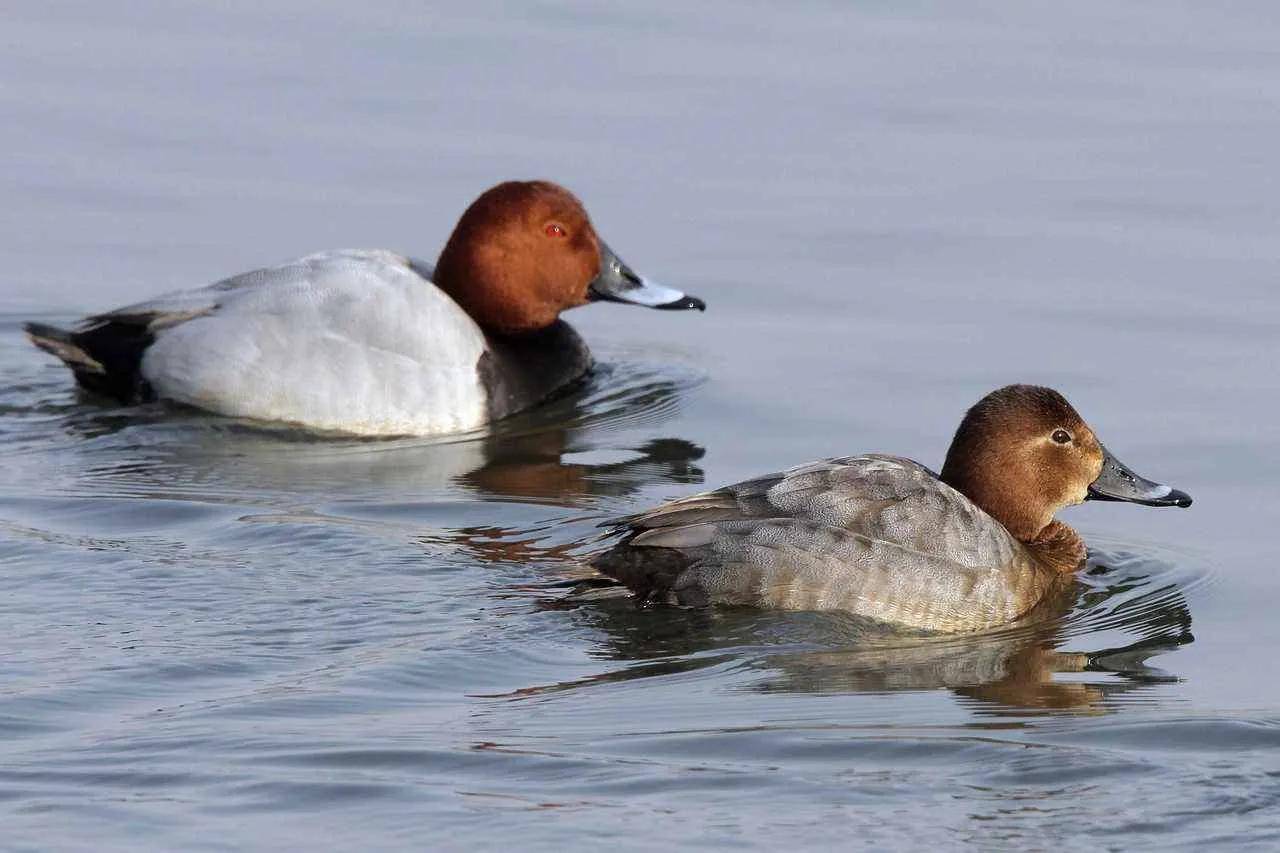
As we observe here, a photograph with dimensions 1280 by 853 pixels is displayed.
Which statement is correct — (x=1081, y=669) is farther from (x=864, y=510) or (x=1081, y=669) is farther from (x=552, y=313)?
(x=552, y=313)

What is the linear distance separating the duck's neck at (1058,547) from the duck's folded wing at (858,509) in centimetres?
38

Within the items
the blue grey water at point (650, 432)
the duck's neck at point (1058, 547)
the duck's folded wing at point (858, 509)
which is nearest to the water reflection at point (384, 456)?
the blue grey water at point (650, 432)

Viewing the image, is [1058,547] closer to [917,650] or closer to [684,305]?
[917,650]

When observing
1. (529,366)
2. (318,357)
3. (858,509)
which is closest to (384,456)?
(318,357)

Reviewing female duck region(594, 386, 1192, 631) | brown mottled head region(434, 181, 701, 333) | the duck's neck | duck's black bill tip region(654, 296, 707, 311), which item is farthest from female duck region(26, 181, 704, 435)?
the duck's neck

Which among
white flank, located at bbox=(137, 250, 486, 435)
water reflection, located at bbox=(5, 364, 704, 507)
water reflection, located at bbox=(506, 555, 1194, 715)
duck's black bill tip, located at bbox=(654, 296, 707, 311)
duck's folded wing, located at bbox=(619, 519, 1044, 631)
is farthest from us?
duck's black bill tip, located at bbox=(654, 296, 707, 311)

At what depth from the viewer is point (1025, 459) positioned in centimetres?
773

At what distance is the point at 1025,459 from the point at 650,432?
2395 millimetres

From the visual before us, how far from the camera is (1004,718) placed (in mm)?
6180

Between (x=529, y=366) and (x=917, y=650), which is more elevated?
(x=529, y=366)

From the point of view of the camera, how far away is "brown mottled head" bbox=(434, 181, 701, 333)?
33.9 feet

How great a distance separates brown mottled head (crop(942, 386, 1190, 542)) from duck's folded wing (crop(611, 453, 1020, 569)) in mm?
393

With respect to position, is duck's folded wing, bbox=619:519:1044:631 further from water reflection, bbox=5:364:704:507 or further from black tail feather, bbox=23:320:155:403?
black tail feather, bbox=23:320:155:403

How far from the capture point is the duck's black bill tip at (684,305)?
1031cm
